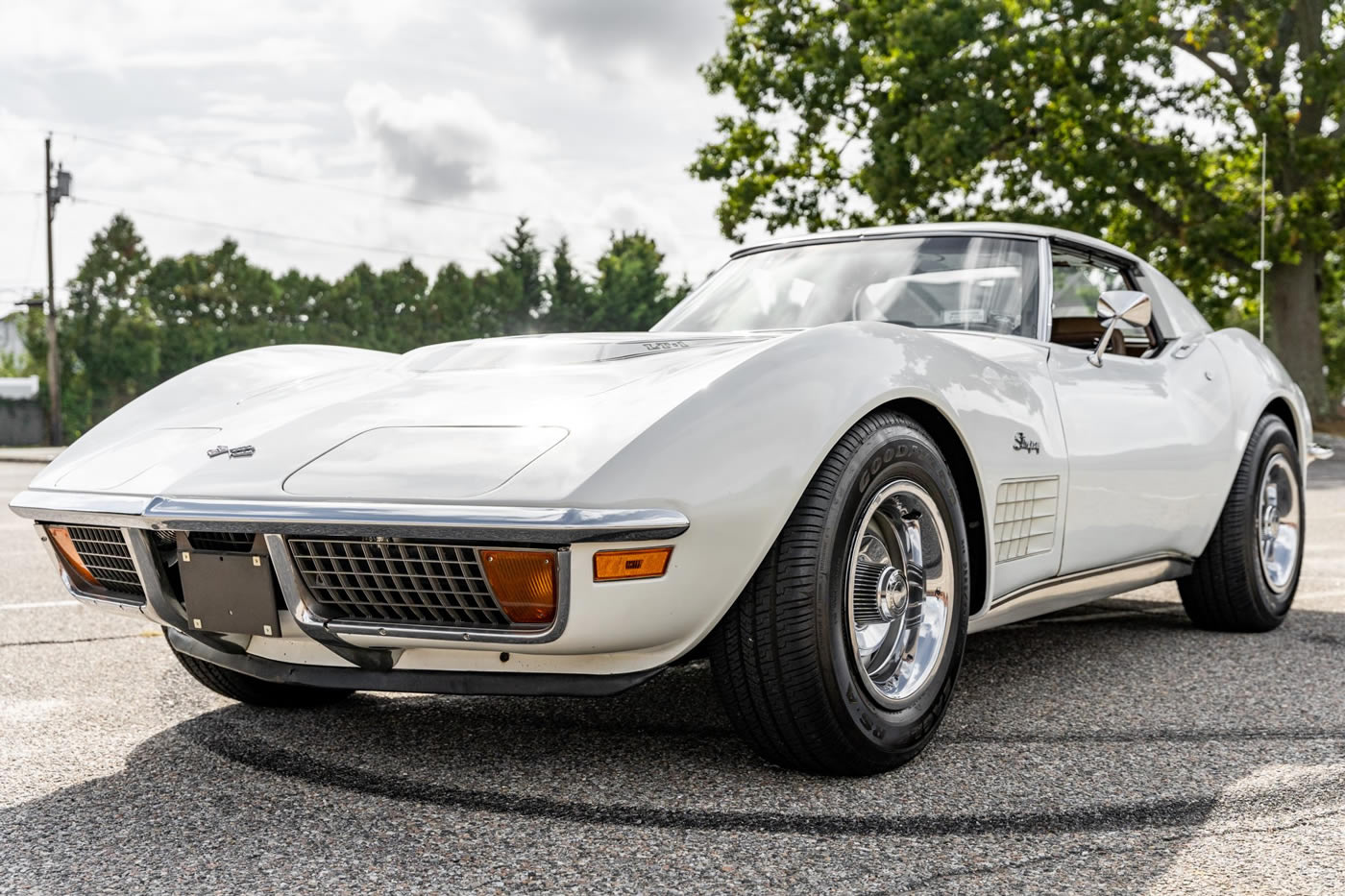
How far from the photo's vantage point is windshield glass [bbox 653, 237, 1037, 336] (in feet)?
12.4

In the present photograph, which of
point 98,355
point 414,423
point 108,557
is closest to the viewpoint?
point 414,423

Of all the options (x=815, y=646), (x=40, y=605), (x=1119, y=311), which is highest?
(x=1119, y=311)

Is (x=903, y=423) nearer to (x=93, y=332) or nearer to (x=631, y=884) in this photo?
(x=631, y=884)

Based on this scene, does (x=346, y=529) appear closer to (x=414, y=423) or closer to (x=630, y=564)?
(x=414, y=423)

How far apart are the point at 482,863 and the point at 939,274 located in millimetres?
2383

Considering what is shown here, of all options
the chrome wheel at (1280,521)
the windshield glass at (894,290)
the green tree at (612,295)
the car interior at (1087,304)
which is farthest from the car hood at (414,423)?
the green tree at (612,295)

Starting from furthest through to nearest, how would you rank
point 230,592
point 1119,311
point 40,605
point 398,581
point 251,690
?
point 40,605 < point 1119,311 < point 251,690 < point 230,592 < point 398,581

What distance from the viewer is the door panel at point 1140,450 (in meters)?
3.53

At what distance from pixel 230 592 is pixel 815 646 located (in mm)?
1170

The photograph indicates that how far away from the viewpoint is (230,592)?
2.55m

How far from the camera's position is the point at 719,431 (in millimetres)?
2459

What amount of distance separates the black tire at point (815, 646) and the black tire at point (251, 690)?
1.26m

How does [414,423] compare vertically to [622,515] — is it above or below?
above

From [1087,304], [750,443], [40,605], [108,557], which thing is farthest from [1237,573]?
[40,605]
